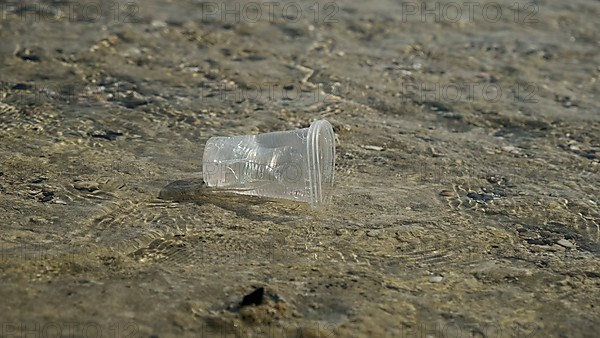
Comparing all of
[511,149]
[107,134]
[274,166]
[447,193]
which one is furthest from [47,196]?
[511,149]

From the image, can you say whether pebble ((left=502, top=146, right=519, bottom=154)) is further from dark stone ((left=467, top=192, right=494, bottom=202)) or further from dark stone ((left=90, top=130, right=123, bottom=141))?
dark stone ((left=90, top=130, right=123, bottom=141))

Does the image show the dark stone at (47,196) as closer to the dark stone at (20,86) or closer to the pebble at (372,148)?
the dark stone at (20,86)

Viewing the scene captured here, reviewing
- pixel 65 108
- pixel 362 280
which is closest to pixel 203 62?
pixel 65 108

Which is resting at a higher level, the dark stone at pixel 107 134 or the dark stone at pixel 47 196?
the dark stone at pixel 107 134

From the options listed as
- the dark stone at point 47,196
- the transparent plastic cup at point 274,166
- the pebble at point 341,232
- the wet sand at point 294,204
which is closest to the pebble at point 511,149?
the wet sand at point 294,204

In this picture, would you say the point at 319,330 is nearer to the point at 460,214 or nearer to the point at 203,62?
the point at 460,214
